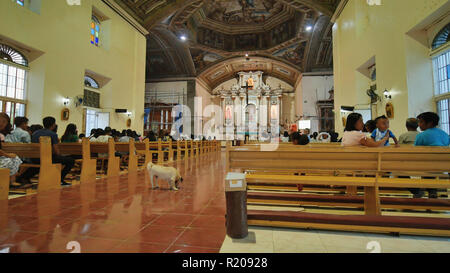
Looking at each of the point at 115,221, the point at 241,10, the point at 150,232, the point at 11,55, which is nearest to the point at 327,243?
the point at 150,232

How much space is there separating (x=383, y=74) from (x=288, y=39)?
34.2ft

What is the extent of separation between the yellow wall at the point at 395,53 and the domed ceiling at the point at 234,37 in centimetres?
504

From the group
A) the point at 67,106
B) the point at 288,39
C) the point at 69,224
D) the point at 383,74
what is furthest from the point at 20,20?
the point at 288,39

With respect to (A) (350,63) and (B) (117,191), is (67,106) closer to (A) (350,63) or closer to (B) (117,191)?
(B) (117,191)

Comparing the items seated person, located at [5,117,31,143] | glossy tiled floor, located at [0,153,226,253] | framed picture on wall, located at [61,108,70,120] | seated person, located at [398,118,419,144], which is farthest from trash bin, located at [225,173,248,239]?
framed picture on wall, located at [61,108,70,120]

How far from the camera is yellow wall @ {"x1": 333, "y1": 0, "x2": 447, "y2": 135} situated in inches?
211

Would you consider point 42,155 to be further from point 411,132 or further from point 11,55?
point 11,55

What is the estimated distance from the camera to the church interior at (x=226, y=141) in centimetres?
176

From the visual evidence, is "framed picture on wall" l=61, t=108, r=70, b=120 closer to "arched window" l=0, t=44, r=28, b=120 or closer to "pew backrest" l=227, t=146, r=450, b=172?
"arched window" l=0, t=44, r=28, b=120

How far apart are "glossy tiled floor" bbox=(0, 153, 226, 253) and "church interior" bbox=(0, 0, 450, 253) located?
19 mm

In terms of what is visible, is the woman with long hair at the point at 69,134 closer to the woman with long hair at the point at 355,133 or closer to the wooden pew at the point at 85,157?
the wooden pew at the point at 85,157

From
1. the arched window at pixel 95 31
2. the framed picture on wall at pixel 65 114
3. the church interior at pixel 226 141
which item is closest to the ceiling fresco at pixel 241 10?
the church interior at pixel 226 141

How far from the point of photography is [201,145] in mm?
11727

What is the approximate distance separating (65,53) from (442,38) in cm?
1047
